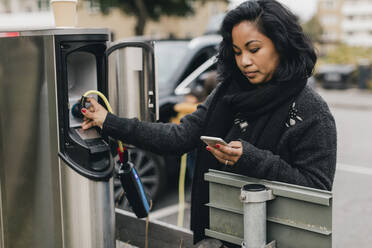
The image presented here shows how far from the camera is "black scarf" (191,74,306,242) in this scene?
1.90 meters

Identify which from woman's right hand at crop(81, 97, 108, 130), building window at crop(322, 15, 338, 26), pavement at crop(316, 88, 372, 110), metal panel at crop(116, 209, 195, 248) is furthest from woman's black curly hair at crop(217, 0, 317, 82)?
building window at crop(322, 15, 338, 26)

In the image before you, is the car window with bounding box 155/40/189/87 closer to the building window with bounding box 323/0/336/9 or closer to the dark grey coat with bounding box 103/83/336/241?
the dark grey coat with bounding box 103/83/336/241

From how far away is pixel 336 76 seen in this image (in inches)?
768

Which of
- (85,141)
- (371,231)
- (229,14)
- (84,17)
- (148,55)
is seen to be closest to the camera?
(229,14)

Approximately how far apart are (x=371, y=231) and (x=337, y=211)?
24.1 inches

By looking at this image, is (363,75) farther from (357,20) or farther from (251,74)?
(357,20)

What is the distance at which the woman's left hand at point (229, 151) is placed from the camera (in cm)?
177

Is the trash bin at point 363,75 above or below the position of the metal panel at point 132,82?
below

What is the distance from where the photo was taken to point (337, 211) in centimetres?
522

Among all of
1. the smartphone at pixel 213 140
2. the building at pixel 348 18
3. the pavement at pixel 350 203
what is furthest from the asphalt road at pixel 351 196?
the building at pixel 348 18

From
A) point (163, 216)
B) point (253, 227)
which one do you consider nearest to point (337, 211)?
point (163, 216)

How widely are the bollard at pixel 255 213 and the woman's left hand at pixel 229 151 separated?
14 cm

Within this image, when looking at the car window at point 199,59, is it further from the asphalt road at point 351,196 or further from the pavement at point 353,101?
the pavement at point 353,101

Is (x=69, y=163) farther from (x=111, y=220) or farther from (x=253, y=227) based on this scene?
(x=253, y=227)
